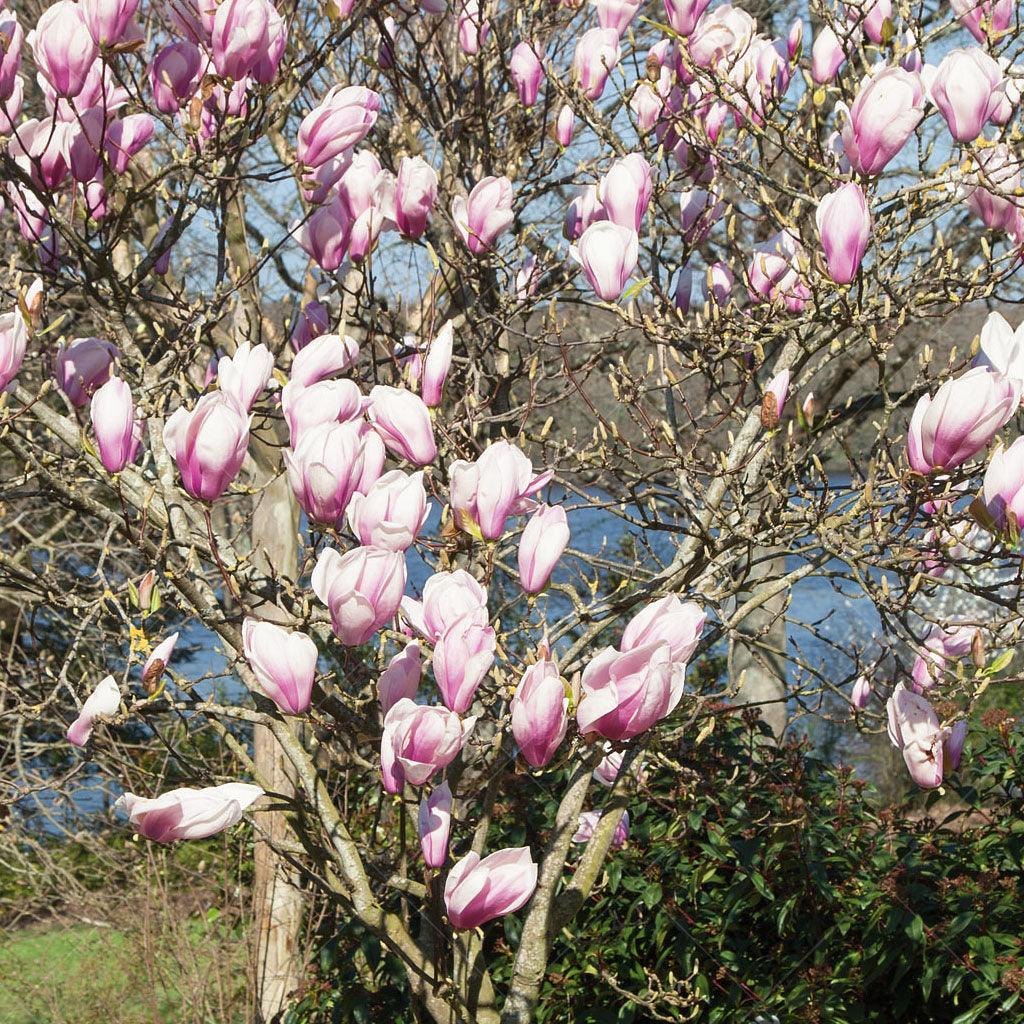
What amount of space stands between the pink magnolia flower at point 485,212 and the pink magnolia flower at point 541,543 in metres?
0.97

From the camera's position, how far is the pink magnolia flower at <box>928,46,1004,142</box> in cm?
192

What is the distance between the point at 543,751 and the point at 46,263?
1629 millimetres

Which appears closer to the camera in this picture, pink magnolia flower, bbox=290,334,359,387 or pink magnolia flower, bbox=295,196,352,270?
pink magnolia flower, bbox=290,334,359,387

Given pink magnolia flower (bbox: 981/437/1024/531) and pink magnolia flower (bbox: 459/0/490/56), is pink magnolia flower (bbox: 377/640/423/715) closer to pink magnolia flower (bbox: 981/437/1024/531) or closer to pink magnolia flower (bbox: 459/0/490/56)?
pink magnolia flower (bbox: 981/437/1024/531)

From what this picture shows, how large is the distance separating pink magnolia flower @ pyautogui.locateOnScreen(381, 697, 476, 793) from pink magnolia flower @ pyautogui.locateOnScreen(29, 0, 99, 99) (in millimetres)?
1368

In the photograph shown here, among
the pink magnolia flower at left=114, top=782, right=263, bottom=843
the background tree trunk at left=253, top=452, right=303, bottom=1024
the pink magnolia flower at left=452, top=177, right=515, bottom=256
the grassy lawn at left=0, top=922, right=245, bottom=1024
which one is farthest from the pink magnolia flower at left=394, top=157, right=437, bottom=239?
the grassy lawn at left=0, top=922, right=245, bottom=1024

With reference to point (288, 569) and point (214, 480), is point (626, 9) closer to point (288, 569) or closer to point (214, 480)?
point (214, 480)

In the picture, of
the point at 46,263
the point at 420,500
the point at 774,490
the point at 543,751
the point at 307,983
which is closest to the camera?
the point at 543,751

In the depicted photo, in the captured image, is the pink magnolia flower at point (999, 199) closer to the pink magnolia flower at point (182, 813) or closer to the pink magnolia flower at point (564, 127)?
the pink magnolia flower at point (564, 127)

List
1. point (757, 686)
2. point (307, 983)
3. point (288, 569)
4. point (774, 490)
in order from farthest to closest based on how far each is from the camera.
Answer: point (757, 686), point (288, 569), point (307, 983), point (774, 490)

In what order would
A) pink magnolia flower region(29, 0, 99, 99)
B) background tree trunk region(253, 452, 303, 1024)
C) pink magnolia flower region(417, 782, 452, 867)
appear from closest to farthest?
pink magnolia flower region(417, 782, 452, 867)
pink magnolia flower region(29, 0, 99, 99)
background tree trunk region(253, 452, 303, 1024)

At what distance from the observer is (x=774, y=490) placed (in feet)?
6.38

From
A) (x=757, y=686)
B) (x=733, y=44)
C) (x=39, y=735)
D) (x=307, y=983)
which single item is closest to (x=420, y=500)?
(x=733, y=44)

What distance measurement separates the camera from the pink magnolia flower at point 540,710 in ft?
4.51
